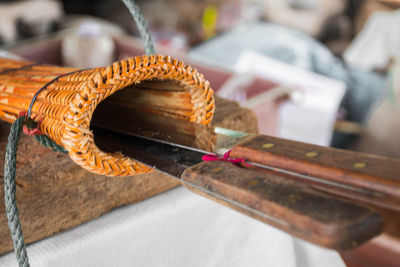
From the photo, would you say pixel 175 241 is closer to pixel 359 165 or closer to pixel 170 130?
pixel 170 130

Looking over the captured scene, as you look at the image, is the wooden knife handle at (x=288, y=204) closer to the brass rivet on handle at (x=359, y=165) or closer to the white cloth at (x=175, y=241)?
the brass rivet on handle at (x=359, y=165)

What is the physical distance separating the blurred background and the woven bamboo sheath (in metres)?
0.64

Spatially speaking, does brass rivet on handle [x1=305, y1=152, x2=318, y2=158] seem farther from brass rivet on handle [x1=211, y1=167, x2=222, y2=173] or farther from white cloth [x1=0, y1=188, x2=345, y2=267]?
white cloth [x1=0, y1=188, x2=345, y2=267]

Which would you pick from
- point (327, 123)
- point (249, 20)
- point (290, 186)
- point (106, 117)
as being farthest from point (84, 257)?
point (249, 20)

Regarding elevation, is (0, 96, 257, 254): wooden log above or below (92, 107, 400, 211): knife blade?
below

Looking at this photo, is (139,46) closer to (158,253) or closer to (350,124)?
(350,124)

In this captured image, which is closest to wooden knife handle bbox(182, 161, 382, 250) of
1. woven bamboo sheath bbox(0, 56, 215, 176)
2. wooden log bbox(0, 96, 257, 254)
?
woven bamboo sheath bbox(0, 56, 215, 176)

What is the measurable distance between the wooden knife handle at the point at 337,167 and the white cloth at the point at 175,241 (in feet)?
0.84

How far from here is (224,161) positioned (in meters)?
0.46

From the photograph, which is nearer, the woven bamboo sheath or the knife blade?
the knife blade

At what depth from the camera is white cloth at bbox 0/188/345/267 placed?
0.59m

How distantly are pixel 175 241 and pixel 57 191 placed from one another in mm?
211

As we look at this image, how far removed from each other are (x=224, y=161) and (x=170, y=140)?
0.12 metres

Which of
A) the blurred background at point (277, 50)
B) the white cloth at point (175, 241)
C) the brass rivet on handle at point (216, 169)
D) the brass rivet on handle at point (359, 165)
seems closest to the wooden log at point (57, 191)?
the white cloth at point (175, 241)
